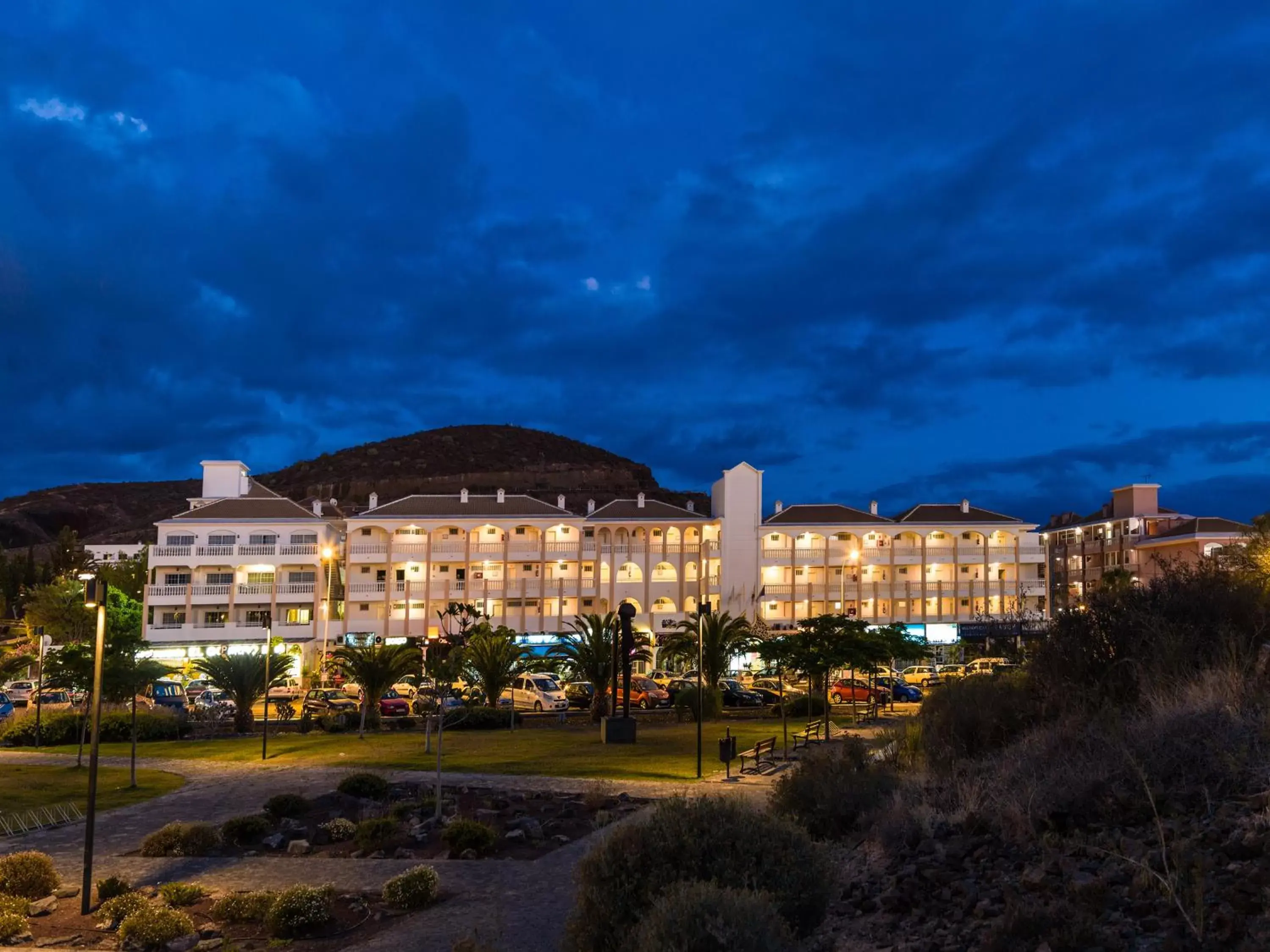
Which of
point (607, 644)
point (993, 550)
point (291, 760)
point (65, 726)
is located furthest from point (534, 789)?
point (993, 550)

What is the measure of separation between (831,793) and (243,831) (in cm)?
1044

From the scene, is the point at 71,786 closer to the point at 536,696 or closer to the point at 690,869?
the point at 536,696

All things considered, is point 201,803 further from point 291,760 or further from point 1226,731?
point 1226,731

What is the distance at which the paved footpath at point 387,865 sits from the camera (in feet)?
37.7

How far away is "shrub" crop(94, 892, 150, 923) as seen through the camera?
1245 cm

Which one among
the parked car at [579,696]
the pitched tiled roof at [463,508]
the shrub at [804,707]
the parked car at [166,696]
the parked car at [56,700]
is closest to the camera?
the shrub at [804,707]

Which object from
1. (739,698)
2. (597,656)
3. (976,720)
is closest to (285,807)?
(976,720)

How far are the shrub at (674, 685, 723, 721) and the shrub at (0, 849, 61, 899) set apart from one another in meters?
23.7

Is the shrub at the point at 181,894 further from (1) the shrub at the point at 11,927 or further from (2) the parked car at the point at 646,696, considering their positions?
(2) the parked car at the point at 646,696

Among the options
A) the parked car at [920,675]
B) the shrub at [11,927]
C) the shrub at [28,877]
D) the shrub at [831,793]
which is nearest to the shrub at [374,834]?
the shrub at [28,877]

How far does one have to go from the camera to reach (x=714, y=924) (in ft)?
24.7

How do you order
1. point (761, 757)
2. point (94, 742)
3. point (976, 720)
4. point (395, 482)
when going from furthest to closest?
1. point (395, 482)
2. point (761, 757)
3. point (976, 720)
4. point (94, 742)

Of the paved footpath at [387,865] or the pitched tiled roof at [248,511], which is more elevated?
the pitched tiled roof at [248,511]

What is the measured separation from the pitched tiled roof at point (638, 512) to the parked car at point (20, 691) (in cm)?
3533
